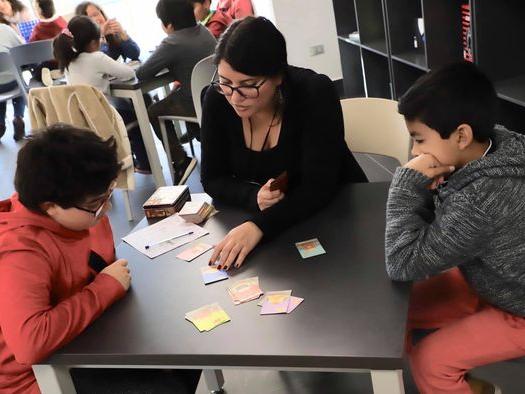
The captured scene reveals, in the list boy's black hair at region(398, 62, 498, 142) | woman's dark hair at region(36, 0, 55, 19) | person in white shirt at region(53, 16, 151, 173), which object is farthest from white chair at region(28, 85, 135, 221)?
woman's dark hair at region(36, 0, 55, 19)

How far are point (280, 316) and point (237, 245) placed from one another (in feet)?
0.94

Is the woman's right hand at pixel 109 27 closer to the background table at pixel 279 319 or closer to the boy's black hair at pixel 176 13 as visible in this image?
the boy's black hair at pixel 176 13

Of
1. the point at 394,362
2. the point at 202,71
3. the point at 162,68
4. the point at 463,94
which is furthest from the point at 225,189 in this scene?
the point at 162,68

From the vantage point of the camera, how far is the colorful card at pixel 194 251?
4.35ft

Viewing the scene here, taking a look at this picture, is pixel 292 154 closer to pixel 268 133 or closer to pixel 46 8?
pixel 268 133

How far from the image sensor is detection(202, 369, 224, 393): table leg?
184cm

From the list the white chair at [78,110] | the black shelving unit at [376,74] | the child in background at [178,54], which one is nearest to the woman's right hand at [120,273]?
the white chair at [78,110]

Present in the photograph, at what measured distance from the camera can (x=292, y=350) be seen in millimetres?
952

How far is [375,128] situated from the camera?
1.95 m

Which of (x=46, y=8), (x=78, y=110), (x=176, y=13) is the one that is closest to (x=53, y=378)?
(x=78, y=110)

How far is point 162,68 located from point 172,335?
9.31 ft

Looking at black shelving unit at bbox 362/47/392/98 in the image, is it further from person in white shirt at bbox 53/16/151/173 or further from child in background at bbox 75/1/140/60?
child in background at bbox 75/1/140/60

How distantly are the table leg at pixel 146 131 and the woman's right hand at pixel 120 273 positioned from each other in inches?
92.4

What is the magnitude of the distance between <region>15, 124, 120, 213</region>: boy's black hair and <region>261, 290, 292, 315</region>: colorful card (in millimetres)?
442
